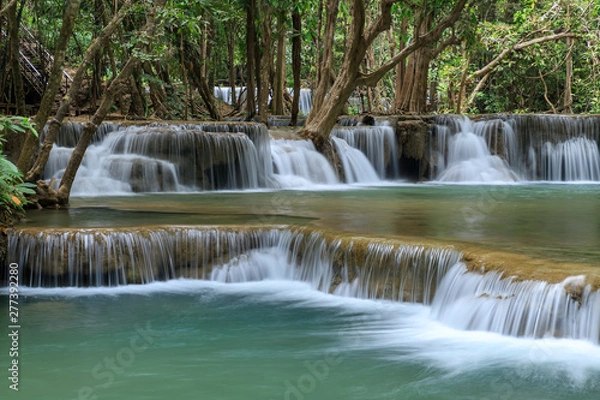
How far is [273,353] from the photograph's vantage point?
6098mm

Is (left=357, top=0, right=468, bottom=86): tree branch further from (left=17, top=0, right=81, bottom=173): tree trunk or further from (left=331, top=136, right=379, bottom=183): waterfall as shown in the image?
(left=17, top=0, right=81, bottom=173): tree trunk

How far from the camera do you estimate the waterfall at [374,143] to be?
19031 millimetres

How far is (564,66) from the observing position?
1069 inches

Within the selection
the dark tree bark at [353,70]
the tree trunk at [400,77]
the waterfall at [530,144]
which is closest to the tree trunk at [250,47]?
the dark tree bark at [353,70]

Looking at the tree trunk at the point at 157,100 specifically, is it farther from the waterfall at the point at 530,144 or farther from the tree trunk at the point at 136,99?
the waterfall at the point at 530,144

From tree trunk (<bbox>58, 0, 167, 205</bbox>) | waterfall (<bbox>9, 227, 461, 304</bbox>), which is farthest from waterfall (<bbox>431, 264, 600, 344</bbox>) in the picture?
tree trunk (<bbox>58, 0, 167, 205</bbox>)

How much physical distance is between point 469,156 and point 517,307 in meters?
13.6

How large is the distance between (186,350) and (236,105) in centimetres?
1928

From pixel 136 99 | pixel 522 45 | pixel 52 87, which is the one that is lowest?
pixel 52 87

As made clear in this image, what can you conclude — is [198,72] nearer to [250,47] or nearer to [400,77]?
[250,47]

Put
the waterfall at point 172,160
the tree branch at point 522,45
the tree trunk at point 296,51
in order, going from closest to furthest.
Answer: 1. the waterfall at point 172,160
2. the tree trunk at point 296,51
3. the tree branch at point 522,45

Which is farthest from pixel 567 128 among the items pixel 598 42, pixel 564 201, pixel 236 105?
pixel 236 105

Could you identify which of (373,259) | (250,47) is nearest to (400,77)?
(250,47)

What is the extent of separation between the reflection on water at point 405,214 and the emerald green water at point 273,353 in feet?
4.23
